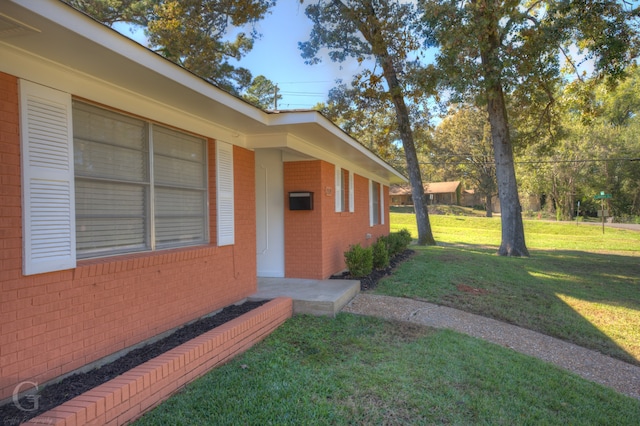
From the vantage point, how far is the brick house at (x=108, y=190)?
8.86 ft

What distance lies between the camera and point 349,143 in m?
7.05

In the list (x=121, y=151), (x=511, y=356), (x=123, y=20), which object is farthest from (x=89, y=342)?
(x=123, y=20)

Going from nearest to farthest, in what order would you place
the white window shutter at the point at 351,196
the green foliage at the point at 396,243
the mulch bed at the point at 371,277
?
the mulch bed at the point at 371,277
the white window shutter at the point at 351,196
the green foliage at the point at 396,243

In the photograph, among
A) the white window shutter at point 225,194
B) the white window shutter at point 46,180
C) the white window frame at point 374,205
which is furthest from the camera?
the white window frame at point 374,205

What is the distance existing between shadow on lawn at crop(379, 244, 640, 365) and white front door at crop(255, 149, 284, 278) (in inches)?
87.5

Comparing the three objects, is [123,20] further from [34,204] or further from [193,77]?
[34,204]

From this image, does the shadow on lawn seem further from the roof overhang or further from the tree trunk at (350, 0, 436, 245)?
the tree trunk at (350, 0, 436, 245)

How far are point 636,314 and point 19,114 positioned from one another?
923 cm

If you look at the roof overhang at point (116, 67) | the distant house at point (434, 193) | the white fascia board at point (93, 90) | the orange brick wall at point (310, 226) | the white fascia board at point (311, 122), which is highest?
the distant house at point (434, 193)

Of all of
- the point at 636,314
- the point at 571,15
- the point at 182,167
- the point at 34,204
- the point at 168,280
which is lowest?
the point at 636,314

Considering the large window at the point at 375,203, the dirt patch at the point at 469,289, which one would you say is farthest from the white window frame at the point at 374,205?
the dirt patch at the point at 469,289

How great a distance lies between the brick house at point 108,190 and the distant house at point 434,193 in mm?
44901

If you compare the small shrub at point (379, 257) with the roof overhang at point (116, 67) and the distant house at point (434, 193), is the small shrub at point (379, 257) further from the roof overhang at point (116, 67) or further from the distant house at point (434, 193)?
the distant house at point (434, 193)

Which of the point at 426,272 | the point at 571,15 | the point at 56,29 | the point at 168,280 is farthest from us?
the point at 571,15
